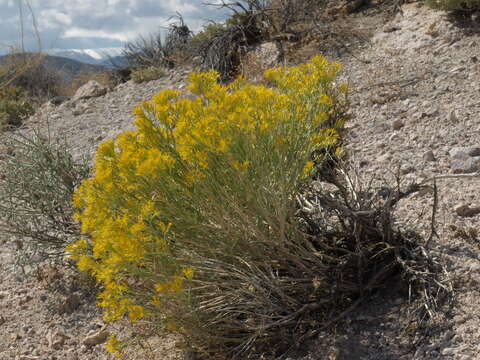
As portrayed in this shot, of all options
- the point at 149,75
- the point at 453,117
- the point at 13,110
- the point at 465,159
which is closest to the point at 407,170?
the point at 465,159

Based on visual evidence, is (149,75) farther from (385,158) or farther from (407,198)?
(407,198)

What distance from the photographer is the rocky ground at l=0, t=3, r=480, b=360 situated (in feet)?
7.81

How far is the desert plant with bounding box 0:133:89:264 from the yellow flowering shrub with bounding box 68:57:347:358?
181 centimetres

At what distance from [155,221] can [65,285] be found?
7.11 ft

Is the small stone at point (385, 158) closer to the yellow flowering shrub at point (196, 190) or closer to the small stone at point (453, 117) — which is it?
the small stone at point (453, 117)

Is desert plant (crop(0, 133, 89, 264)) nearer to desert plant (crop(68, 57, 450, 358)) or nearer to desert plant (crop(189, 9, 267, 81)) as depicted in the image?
desert plant (crop(68, 57, 450, 358))

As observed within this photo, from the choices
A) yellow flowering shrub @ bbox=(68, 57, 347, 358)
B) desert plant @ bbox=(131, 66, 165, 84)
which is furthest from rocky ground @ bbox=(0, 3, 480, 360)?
desert plant @ bbox=(131, 66, 165, 84)

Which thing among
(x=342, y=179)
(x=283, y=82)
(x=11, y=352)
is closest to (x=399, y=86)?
(x=342, y=179)

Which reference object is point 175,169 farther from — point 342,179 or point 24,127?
point 24,127

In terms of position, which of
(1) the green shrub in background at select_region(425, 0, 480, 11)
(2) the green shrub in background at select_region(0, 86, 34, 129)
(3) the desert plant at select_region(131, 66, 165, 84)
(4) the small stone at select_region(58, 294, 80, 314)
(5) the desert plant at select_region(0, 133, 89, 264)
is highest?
(1) the green shrub in background at select_region(425, 0, 480, 11)

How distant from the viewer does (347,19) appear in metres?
7.45

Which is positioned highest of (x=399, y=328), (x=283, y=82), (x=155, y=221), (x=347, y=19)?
(x=347, y=19)

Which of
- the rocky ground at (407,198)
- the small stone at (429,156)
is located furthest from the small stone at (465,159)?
the small stone at (429,156)

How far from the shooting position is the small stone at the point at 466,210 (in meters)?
2.78
